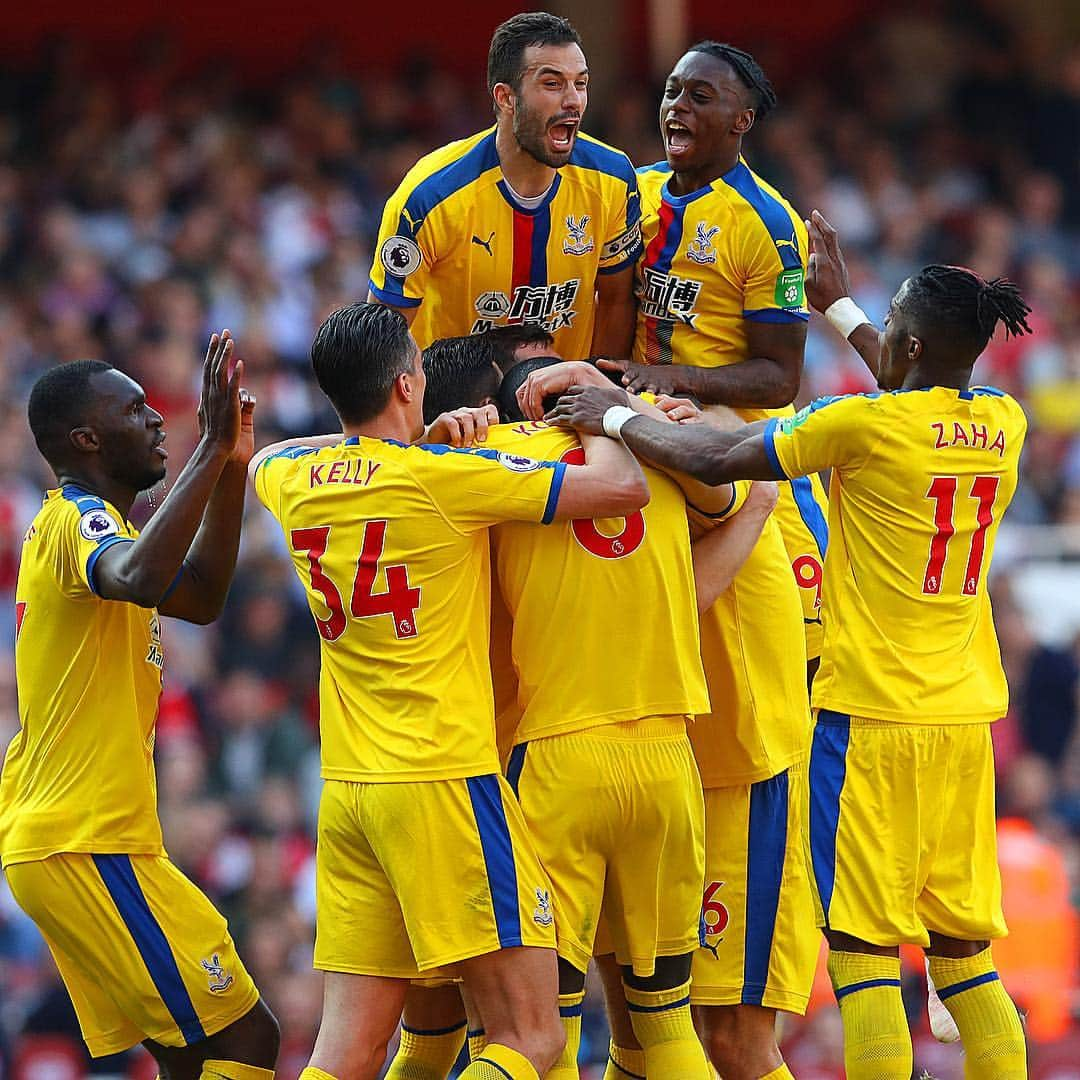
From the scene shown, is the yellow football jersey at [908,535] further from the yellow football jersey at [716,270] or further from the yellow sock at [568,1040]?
the yellow sock at [568,1040]

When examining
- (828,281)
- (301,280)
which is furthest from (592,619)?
(301,280)

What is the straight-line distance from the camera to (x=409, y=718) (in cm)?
557

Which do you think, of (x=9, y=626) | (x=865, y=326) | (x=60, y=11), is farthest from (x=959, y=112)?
(x=865, y=326)

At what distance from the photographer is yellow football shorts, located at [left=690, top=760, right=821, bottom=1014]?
6.45 meters

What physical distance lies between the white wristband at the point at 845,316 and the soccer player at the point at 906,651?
79 cm

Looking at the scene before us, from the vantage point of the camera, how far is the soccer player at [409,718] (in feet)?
18.1

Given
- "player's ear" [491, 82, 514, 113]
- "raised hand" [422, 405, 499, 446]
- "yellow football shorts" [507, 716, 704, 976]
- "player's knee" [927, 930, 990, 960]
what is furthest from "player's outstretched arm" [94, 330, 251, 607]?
"player's knee" [927, 930, 990, 960]

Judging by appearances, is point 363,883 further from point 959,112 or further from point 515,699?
point 959,112

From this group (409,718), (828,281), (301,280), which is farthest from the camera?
(301,280)

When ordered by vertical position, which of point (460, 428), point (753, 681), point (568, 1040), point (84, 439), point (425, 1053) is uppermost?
point (460, 428)

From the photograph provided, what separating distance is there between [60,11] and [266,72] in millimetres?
1889

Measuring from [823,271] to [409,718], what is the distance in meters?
2.52

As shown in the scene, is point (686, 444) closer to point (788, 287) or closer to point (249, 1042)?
point (788, 287)

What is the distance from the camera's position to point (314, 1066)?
220 inches
